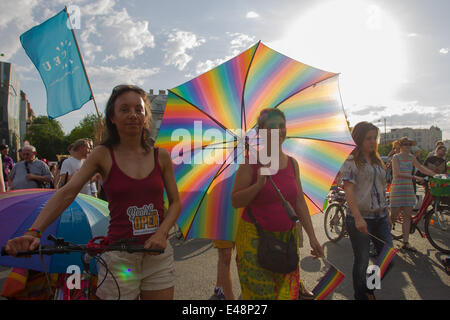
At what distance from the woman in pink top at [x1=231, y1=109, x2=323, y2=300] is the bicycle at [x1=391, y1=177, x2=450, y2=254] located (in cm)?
414

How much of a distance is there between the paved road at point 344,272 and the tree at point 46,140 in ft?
224

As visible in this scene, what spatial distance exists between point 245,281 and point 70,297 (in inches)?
45.7

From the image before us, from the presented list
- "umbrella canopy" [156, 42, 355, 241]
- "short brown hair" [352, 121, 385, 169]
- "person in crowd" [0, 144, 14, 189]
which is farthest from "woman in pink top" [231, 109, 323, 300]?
"person in crowd" [0, 144, 14, 189]

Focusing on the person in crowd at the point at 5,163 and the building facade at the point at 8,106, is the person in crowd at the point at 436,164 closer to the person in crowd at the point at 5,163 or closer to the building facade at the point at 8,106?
the person in crowd at the point at 5,163

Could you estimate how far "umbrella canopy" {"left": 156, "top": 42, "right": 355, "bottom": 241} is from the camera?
2426mm

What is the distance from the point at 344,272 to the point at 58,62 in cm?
538

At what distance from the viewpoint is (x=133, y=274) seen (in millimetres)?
1757

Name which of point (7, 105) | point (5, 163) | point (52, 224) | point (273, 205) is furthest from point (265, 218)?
point (7, 105)

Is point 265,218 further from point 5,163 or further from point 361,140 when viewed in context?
point 5,163

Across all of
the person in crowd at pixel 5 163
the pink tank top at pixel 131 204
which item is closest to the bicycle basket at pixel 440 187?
the pink tank top at pixel 131 204

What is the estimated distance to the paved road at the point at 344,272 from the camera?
372 centimetres

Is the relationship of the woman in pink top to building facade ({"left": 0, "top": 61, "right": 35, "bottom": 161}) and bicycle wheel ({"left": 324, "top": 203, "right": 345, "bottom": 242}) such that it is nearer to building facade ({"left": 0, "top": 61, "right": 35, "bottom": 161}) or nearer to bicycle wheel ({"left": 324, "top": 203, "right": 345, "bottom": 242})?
bicycle wheel ({"left": 324, "top": 203, "right": 345, "bottom": 242})
